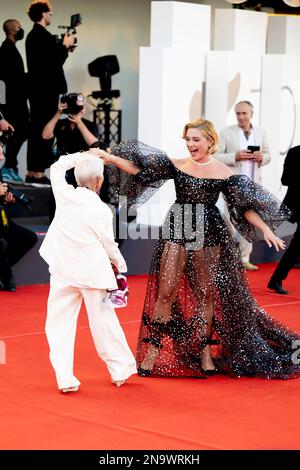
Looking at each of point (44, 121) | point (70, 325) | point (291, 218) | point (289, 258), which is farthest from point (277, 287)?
point (70, 325)

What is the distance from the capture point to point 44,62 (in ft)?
40.5

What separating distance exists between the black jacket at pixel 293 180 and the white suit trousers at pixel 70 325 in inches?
180

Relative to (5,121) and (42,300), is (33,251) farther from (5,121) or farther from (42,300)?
(5,121)

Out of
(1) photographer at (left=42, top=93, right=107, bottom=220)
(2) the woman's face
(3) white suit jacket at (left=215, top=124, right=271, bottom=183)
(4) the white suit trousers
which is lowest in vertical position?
(4) the white suit trousers

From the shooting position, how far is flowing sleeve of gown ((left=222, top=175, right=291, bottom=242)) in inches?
285

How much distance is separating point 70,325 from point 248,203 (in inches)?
62.8

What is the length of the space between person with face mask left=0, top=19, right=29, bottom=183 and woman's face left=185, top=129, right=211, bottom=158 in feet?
18.4

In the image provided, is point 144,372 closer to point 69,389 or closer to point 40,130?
point 69,389

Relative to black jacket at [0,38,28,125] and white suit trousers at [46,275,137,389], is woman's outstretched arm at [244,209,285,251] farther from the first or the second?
black jacket at [0,38,28,125]

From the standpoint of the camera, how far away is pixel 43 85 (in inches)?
497

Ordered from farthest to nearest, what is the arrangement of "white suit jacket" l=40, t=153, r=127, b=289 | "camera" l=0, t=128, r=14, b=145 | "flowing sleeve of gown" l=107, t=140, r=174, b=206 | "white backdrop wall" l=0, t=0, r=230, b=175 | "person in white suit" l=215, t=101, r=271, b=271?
1. "white backdrop wall" l=0, t=0, r=230, b=175
2. "camera" l=0, t=128, r=14, b=145
3. "person in white suit" l=215, t=101, r=271, b=271
4. "flowing sleeve of gown" l=107, t=140, r=174, b=206
5. "white suit jacket" l=40, t=153, r=127, b=289

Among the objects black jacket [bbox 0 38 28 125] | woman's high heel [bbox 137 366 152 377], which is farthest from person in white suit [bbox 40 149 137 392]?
black jacket [bbox 0 38 28 125]

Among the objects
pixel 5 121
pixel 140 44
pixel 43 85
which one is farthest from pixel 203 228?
pixel 140 44

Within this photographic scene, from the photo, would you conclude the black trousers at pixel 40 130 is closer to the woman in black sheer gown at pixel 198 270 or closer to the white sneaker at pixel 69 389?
the woman in black sheer gown at pixel 198 270
